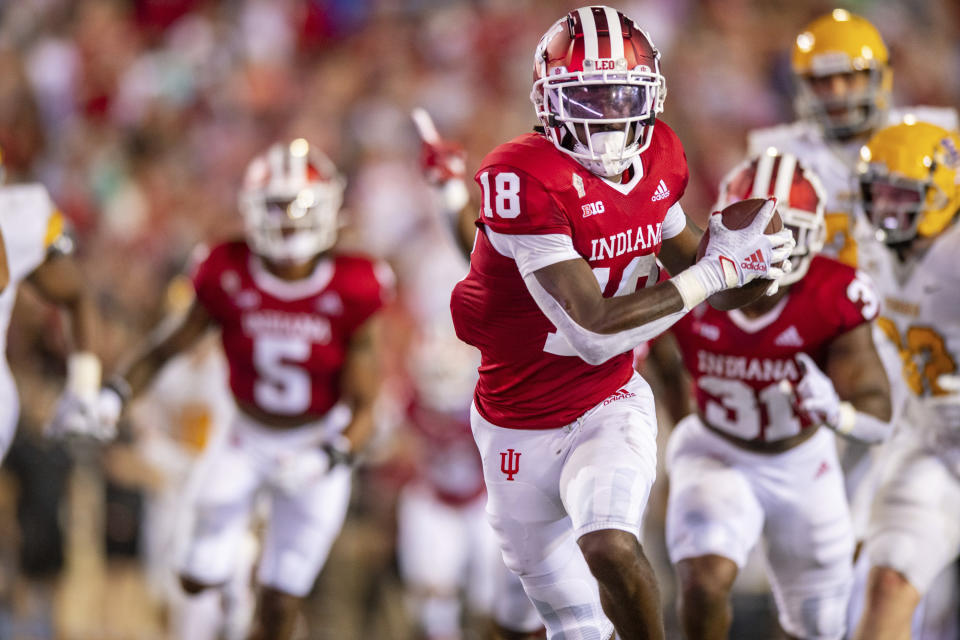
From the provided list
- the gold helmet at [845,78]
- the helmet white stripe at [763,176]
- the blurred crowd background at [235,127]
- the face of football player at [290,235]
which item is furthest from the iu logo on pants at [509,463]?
the blurred crowd background at [235,127]

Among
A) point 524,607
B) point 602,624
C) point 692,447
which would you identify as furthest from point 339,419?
point 602,624

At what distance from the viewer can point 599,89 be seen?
3.44 meters

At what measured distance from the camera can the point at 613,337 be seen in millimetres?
3295

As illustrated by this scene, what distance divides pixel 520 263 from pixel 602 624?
1032 millimetres

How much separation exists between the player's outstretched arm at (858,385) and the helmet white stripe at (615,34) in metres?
1.14

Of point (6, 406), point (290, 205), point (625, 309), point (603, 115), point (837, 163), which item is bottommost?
point (6, 406)

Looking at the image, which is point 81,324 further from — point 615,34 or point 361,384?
point 615,34

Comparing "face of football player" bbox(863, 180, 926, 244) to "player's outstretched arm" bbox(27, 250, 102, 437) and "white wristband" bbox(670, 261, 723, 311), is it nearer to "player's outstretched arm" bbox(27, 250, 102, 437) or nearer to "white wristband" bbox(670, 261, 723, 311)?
"white wristband" bbox(670, 261, 723, 311)

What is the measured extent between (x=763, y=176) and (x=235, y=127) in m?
6.02

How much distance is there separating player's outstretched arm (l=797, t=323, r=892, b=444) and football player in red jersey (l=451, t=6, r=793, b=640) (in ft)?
2.23

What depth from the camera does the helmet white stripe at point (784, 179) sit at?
4.12 m

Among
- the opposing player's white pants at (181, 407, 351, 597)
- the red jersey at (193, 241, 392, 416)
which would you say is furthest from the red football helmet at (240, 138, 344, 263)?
the opposing player's white pants at (181, 407, 351, 597)

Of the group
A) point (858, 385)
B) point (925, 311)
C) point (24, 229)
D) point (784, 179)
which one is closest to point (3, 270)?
point (24, 229)

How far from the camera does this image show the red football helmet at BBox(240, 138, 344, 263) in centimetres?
523
